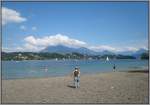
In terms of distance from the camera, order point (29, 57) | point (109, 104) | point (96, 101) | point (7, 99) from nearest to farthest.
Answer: point (109, 104) → point (96, 101) → point (7, 99) → point (29, 57)

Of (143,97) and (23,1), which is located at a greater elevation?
(23,1)

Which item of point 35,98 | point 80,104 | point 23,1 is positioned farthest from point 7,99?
point 23,1

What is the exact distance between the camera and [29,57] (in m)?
176

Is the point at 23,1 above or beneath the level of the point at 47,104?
above

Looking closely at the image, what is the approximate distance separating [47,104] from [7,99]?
12.5ft

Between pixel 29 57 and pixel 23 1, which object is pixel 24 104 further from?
pixel 29 57

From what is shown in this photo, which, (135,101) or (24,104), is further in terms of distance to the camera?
(135,101)

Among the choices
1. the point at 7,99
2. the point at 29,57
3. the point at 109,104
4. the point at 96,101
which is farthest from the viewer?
the point at 29,57

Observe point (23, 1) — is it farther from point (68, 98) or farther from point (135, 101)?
point (135, 101)

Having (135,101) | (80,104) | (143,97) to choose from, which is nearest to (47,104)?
(80,104)

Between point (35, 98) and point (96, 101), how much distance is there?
176 inches

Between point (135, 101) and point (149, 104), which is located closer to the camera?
point (149, 104)

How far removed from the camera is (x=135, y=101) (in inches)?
683

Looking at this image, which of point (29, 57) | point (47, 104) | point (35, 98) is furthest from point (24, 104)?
point (29, 57)
